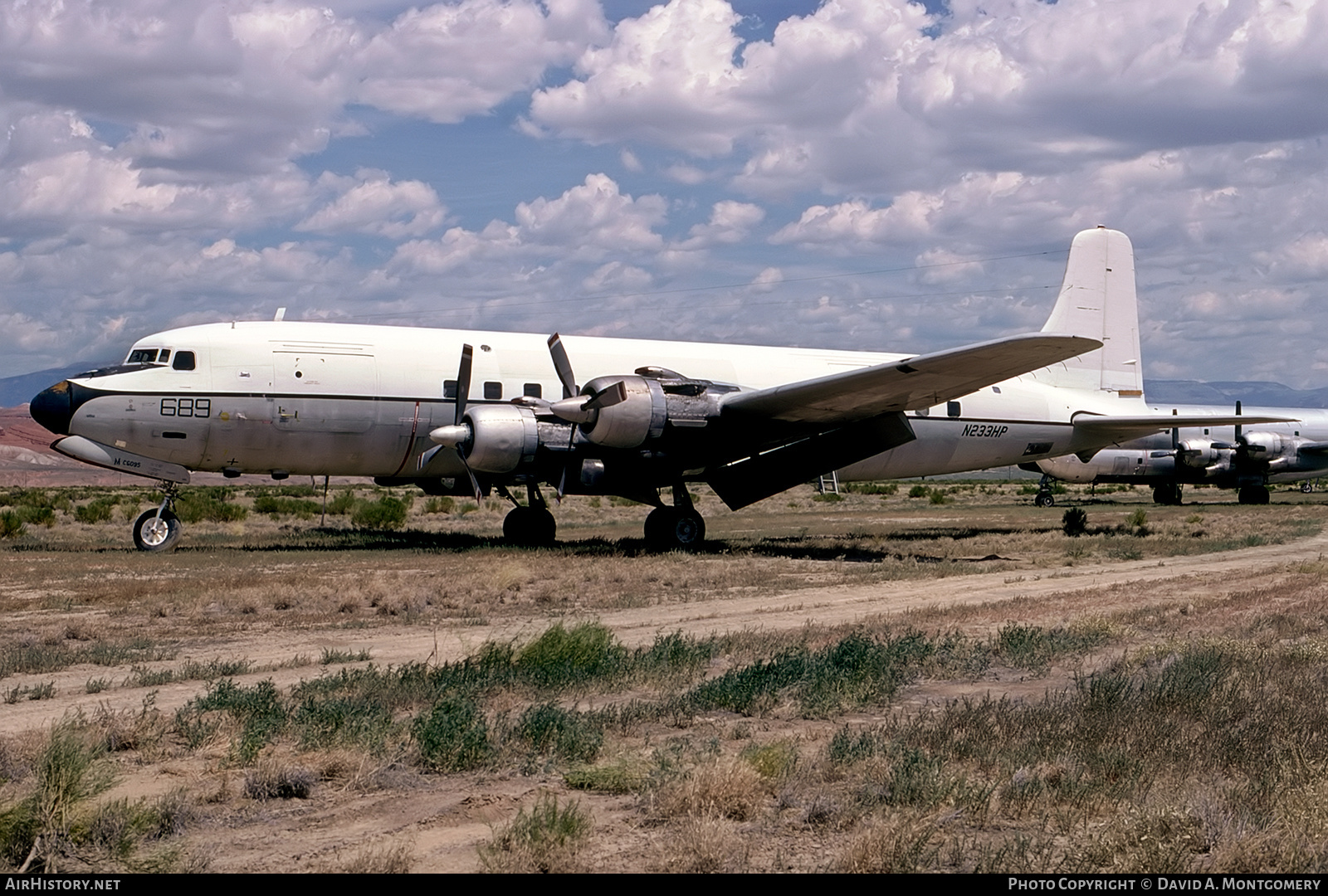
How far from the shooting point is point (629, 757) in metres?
7.61

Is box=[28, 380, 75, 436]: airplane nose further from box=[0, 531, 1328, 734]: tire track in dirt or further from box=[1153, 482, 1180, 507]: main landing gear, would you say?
box=[1153, 482, 1180, 507]: main landing gear

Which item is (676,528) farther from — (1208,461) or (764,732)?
(1208,461)

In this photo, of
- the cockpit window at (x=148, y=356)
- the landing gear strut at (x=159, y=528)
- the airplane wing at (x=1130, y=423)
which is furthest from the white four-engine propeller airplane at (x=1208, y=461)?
the cockpit window at (x=148, y=356)

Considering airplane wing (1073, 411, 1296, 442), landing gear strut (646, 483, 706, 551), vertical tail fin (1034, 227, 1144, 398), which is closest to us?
landing gear strut (646, 483, 706, 551)

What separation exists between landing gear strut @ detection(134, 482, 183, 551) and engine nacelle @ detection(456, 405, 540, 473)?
6.25 meters

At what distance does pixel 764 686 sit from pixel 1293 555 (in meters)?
19.1

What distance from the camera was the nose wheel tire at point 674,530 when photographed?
24375 millimetres

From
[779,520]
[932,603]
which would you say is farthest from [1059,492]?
[932,603]

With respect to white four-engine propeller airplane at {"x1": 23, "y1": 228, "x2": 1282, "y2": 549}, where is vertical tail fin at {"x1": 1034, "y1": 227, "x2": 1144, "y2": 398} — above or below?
above

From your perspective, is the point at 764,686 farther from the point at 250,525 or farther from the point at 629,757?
the point at 250,525

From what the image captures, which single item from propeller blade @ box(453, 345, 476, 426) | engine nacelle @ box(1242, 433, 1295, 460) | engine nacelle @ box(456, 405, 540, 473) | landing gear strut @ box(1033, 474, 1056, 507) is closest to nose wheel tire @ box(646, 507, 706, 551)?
engine nacelle @ box(456, 405, 540, 473)

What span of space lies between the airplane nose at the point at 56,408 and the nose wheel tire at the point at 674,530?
11.4 metres

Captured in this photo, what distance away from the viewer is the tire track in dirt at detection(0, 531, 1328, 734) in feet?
33.3

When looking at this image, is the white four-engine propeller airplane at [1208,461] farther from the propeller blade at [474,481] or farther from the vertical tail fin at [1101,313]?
the propeller blade at [474,481]
